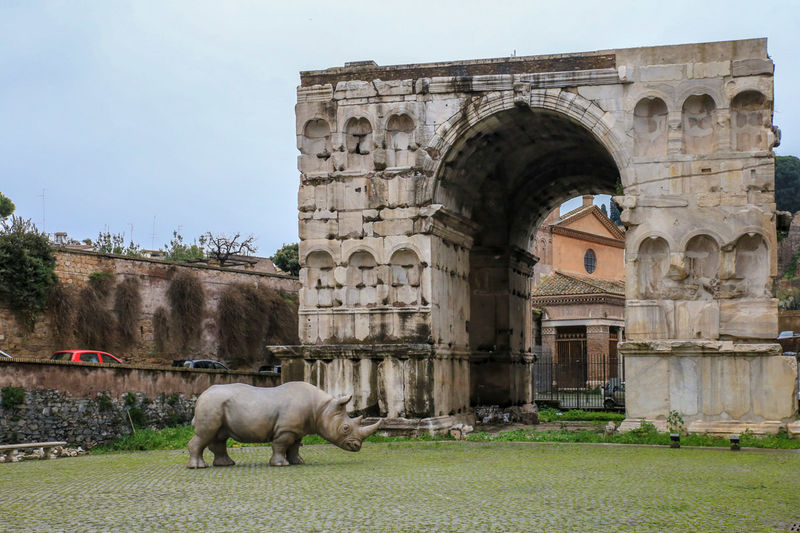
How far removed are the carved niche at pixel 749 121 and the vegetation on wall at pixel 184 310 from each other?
25702mm

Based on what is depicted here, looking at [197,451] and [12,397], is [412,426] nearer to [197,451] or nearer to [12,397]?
[197,451]

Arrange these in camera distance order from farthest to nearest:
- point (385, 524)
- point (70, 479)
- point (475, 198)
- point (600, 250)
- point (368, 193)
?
1. point (600, 250)
2. point (475, 198)
3. point (368, 193)
4. point (70, 479)
5. point (385, 524)

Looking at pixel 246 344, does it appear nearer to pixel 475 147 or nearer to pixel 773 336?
pixel 475 147

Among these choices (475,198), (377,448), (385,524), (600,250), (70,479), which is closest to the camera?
(385,524)

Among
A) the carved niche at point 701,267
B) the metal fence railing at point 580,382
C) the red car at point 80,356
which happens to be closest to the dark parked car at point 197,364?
the red car at point 80,356

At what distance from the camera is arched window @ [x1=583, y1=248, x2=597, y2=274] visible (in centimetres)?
5822

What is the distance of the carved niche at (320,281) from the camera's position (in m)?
20.6

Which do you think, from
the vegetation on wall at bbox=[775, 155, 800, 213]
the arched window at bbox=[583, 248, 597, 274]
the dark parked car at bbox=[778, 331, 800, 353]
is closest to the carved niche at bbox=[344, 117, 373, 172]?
the dark parked car at bbox=[778, 331, 800, 353]

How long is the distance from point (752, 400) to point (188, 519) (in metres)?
11.7

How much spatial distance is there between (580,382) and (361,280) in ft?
75.3

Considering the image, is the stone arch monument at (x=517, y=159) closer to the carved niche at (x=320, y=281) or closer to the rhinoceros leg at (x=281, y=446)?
the carved niche at (x=320, y=281)

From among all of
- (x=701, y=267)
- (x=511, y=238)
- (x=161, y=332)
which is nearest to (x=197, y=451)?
(x=701, y=267)

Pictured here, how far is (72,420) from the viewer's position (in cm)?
2633

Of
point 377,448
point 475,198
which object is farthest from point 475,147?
point 377,448
